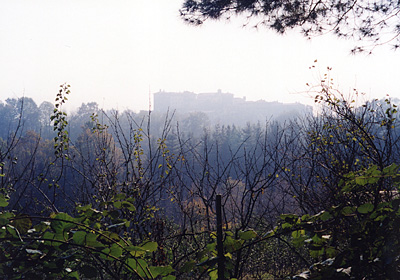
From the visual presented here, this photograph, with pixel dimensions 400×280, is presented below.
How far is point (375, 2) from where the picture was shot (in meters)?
5.25

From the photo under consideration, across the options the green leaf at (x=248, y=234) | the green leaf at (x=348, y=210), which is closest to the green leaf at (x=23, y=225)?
the green leaf at (x=248, y=234)

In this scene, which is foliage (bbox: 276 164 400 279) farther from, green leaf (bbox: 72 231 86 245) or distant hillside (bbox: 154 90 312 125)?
distant hillside (bbox: 154 90 312 125)

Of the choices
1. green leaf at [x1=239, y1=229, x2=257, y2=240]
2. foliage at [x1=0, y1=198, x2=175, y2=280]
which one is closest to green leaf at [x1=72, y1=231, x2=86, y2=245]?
foliage at [x1=0, y1=198, x2=175, y2=280]

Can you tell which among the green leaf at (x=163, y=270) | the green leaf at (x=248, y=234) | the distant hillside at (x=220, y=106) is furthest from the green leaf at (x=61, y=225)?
the distant hillside at (x=220, y=106)

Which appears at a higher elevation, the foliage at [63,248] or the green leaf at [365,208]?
the green leaf at [365,208]

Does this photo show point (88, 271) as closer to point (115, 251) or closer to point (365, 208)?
point (115, 251)

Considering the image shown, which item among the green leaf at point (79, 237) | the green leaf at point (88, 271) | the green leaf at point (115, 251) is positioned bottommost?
the green leaf at point (88, 271)

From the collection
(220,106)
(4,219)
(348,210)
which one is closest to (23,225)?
(4,219)

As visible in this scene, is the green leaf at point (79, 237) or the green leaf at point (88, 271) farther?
the green leaf at point (88, 271)

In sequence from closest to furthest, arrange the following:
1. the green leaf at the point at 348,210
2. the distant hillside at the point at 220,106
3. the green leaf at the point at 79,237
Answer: the green leaf at the point at 79,237 < the green leaf at the point at 348,210 < the distant hillside at the point at 220,106

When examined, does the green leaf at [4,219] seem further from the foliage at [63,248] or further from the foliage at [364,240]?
the foliage at [364,240]

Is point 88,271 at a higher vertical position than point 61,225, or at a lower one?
lower

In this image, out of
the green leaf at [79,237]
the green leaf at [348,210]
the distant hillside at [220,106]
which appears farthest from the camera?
the distant hillside at [220,106]

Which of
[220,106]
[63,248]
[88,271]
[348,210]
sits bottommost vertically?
[220,106]
